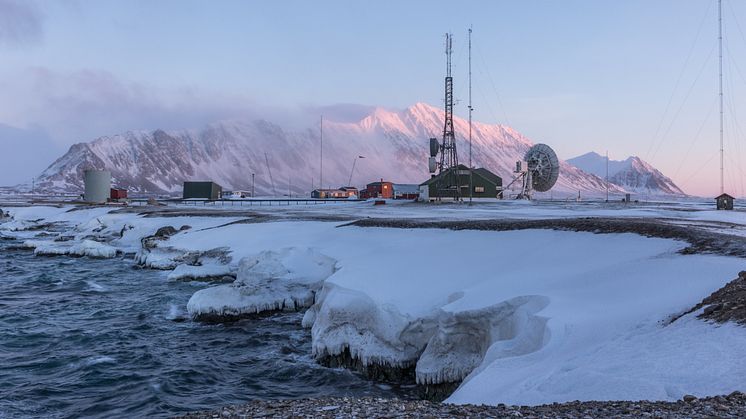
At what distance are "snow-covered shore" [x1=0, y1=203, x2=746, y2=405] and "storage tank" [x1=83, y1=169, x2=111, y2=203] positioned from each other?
8024 centimetres

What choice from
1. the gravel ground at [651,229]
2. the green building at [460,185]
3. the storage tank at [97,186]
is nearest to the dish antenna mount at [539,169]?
the green building at [460,185]

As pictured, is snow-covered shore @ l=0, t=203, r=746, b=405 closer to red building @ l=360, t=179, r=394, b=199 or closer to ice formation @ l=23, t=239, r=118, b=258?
ice formation @ l=23, t=239, r=118, b=258

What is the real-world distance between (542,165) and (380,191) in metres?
37.7

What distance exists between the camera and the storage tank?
3866 inches

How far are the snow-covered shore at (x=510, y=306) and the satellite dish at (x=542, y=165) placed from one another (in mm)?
90525

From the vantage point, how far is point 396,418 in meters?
7.23

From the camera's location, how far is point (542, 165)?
113 meters

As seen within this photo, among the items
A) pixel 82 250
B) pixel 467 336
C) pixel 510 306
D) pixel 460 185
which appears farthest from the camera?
pixel 460 185

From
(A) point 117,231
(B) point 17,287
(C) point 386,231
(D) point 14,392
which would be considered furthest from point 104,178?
(D) point 14,392

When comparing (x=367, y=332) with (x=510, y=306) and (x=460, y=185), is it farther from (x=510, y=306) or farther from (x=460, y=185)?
(x=460, y=185)

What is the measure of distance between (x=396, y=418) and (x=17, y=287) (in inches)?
1047

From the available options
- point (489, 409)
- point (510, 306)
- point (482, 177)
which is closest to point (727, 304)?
point (510, 306)

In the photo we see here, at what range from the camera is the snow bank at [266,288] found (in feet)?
67.2

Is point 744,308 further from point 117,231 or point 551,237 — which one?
point 117,231
